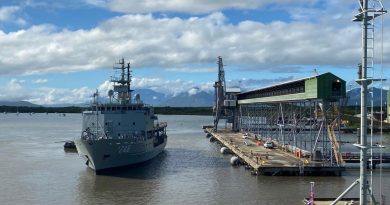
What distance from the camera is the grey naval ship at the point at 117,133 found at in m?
54.1

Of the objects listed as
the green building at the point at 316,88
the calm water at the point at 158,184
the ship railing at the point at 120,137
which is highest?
the green building at the point at 316,88

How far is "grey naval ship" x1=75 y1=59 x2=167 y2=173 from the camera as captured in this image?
5409cm

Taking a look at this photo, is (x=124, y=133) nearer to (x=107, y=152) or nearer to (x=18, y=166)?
(x=107, y=152)

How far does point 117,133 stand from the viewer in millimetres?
60812

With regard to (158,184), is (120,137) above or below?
above

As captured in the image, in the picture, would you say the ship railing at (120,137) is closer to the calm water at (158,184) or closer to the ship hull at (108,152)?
the ship hull at (108,152)

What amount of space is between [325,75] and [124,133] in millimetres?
23780

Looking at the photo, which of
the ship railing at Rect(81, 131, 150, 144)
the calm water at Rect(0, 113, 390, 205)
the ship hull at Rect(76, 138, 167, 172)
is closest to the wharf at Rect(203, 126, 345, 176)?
the calm water at Rect(0, 113, 390, 205)

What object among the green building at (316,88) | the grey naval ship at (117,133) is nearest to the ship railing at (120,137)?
the grey naval ship at (117,133)

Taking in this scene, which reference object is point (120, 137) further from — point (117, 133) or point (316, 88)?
point (316, 88)

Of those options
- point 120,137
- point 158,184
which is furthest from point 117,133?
point 158,184

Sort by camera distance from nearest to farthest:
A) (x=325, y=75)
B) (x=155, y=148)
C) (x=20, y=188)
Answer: (x=20, y=188) → (x=325, y=75) → (x=155, y=148)

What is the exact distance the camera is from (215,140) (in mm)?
107938

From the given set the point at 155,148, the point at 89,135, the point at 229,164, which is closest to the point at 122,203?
the point at 89,135
